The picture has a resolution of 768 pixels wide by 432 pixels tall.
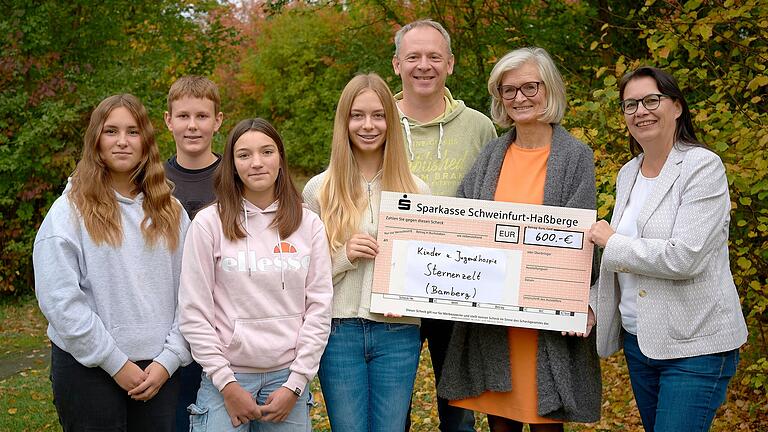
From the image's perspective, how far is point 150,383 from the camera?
3.53m

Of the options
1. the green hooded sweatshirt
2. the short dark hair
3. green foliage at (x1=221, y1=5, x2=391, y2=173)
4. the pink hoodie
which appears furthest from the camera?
green foliage at (x1=221, y1=5, x2=391, y2=173)

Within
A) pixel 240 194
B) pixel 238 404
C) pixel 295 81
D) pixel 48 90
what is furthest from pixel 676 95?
pixel 295 81

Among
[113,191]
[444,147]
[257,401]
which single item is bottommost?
[257,401]

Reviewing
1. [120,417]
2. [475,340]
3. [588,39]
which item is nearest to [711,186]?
[475,340]

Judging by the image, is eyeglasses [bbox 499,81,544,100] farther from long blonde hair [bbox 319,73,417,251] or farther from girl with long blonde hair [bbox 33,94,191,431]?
girl with long blonde hair [bbox 33,94,191,431]

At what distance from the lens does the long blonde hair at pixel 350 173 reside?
3.90 m

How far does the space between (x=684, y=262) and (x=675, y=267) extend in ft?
0.14

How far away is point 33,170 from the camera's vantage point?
1141cm

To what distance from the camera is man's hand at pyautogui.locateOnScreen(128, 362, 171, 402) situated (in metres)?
3.52

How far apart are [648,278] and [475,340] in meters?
0.92

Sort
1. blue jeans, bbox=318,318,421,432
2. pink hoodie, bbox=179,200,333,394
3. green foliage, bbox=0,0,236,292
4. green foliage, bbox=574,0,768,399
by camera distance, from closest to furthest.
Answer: pink hoodie, bbox=179,200,333,394, blue jeans, bbox=318,318,421,432, green foliage, bbox=574,0,768,399, green foliage, bbox=0,0,236,292

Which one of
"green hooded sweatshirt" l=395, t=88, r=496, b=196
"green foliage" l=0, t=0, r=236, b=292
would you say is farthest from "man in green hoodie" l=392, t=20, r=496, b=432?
"green foliage" l=0, t=0, r=236, b=292

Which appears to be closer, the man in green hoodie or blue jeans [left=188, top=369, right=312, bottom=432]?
blue jeans [left=188, top=369, right=312, bottom=432]

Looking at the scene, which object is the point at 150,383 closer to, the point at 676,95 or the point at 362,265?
the point at 362,265
